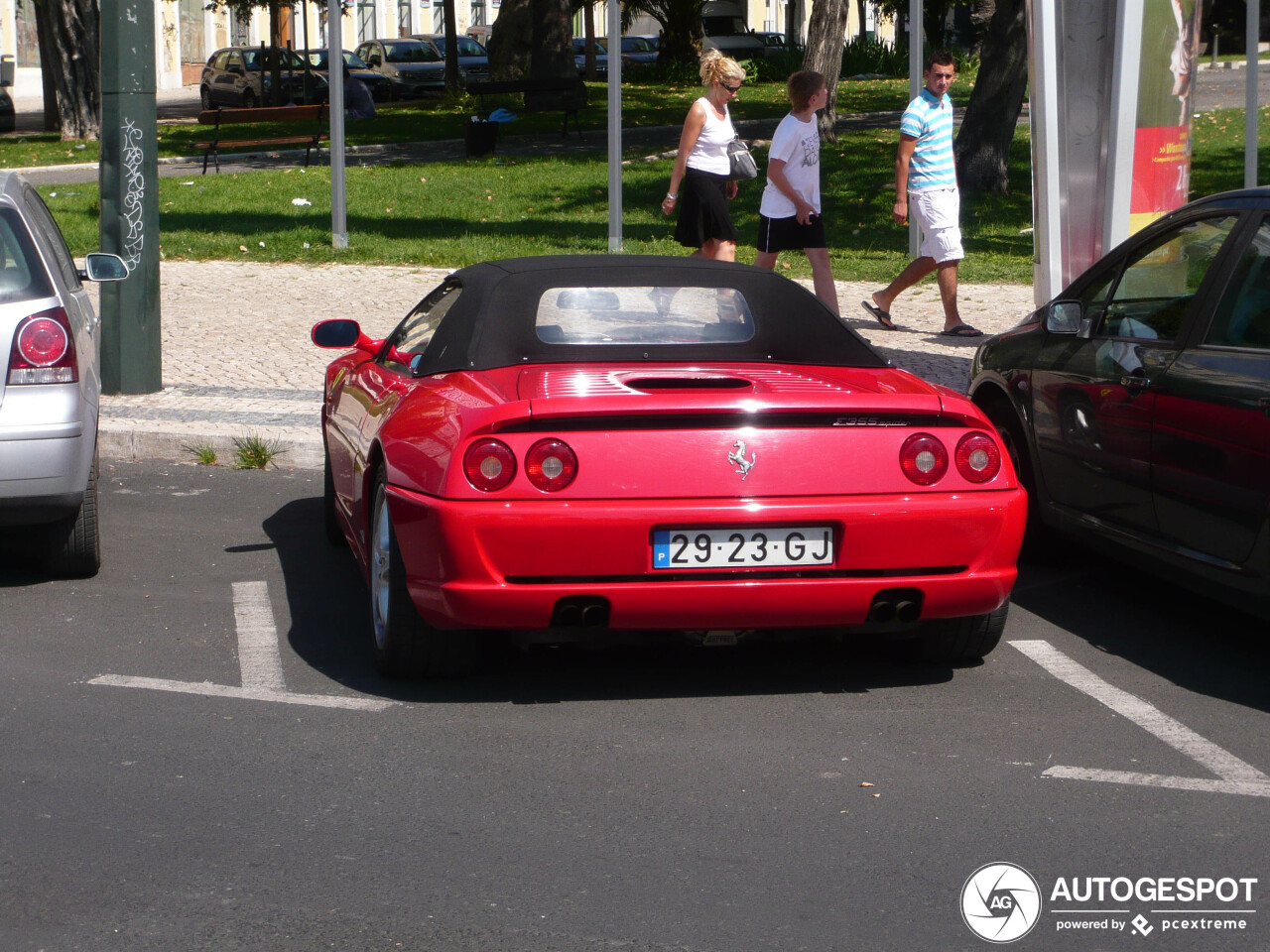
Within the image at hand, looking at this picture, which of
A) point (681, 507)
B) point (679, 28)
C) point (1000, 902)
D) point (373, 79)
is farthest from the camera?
point (679, 28)

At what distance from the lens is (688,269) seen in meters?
5.70

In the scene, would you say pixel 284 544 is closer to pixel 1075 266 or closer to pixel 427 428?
pixel 427 428

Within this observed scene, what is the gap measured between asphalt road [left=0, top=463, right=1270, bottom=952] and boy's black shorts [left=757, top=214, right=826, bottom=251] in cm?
562

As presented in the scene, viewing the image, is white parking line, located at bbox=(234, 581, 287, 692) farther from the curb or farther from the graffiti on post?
the graffiti on post

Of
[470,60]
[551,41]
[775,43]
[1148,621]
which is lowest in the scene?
[1148,621]

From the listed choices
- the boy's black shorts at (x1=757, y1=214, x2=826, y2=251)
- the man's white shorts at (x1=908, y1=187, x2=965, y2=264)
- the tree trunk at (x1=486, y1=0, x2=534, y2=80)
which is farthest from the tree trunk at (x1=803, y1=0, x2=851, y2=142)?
the boy's black shorts at (x1=757, y1=214, x2=826, y2=251)

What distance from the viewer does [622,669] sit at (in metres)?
5.31

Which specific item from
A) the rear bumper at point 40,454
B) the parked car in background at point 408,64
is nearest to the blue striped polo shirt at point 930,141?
Answer: the rear bumper at point 40,454

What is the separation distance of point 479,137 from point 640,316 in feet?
68.9

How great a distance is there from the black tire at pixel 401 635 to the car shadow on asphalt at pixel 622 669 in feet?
0.20

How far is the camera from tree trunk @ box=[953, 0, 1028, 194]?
2025cm

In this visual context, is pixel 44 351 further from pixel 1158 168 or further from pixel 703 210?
pixel 1158 168

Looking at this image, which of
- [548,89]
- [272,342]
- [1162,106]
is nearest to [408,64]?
[548,89]

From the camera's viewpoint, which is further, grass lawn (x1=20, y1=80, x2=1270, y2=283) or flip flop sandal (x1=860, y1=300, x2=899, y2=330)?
grass lawn (x1=20, y1=80, x2=1270, y2=283)
